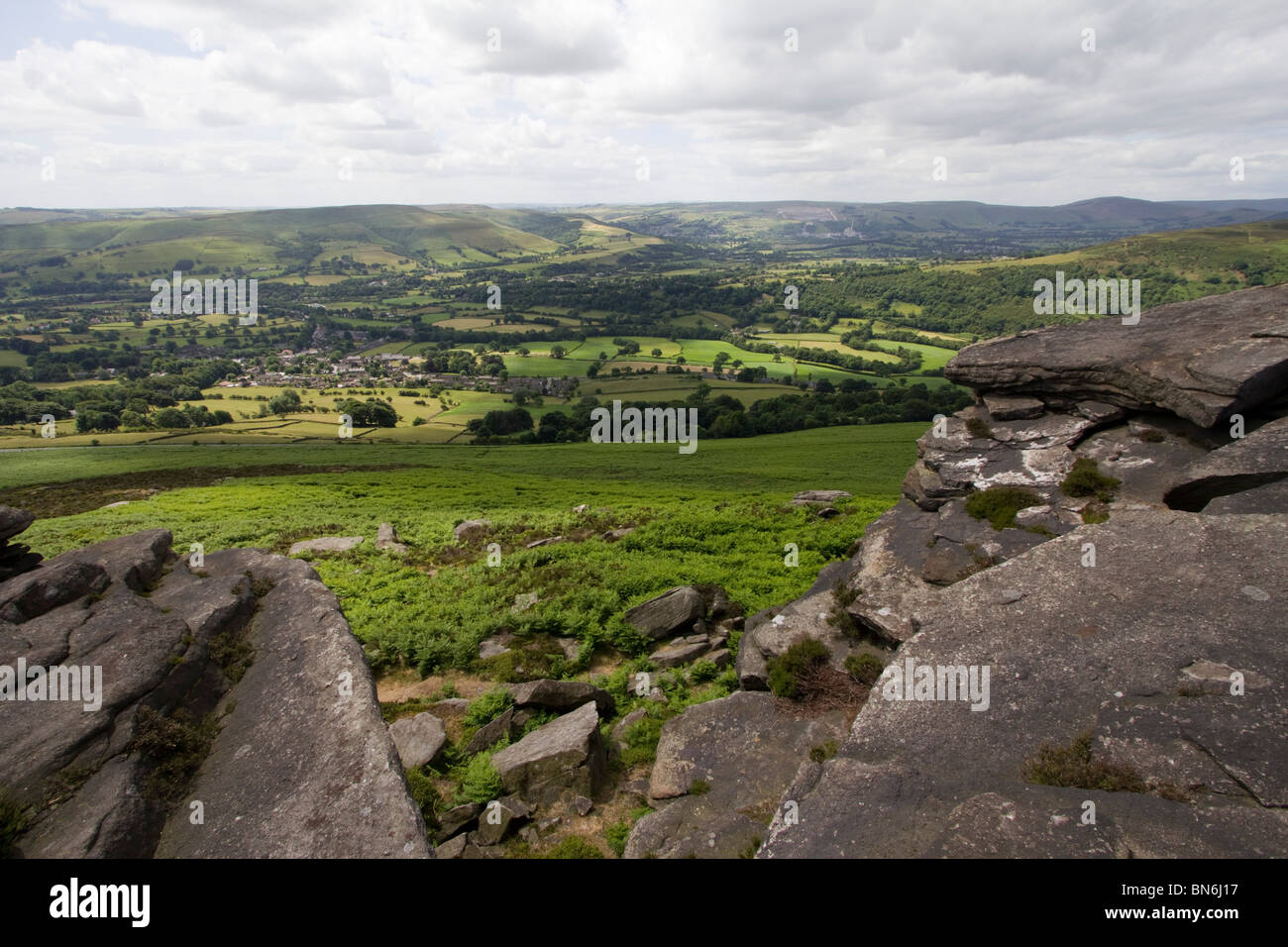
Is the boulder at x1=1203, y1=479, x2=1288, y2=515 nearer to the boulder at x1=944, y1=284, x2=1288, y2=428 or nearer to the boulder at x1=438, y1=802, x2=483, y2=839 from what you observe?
the boulder at x1=944, y1=284, x2=1288, y2=428

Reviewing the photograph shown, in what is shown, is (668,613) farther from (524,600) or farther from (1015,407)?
(1015,407)

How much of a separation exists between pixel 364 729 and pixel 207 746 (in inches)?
104

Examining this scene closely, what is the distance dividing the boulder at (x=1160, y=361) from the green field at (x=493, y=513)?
30.4ft

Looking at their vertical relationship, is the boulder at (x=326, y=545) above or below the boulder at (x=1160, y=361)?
below

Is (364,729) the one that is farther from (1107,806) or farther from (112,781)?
(1107,806)

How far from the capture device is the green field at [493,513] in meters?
22.5

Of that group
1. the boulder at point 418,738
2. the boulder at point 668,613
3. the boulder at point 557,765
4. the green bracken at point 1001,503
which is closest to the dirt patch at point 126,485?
the boulder at point 418,738

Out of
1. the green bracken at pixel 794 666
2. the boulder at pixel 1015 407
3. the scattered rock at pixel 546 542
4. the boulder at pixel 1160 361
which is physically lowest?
the scattered rock at pixel 546 542

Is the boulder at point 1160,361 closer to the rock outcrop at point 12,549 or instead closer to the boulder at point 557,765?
the boulder at point 557,765

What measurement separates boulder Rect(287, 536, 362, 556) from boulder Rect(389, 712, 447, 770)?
19026 millimetres

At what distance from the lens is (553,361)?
171000 millimetres

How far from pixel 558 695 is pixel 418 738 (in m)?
3.45

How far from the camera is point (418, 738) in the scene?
14703 mm

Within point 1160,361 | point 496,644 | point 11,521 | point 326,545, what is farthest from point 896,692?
point 326,545
